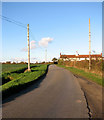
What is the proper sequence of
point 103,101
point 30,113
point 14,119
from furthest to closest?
point 103,101
point 30,113
point 14,119

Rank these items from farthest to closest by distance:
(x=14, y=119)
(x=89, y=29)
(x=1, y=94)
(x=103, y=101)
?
1. (x=89, y=29)
2. (x=1, y=94)
3. (x=103, y=101)
4. (x=14, y=119)

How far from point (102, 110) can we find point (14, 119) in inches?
129

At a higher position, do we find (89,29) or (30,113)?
(89,29)

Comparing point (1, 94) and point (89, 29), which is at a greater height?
point (89, 29)

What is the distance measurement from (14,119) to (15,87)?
4428 mm

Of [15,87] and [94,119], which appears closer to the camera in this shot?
[94,119]

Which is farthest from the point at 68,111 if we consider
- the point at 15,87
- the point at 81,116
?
the point at 15,87

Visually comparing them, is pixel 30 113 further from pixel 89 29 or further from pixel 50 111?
pixel 89 29

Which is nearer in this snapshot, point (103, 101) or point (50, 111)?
point (50, 111)

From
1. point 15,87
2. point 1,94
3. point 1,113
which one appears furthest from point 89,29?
point 1,113

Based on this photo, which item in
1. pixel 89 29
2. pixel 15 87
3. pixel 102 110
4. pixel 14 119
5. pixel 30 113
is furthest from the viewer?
pixel 89 29

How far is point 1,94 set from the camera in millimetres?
6887

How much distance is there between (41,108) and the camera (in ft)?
17.4

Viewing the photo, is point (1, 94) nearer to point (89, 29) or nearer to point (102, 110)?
point (102, 110)
